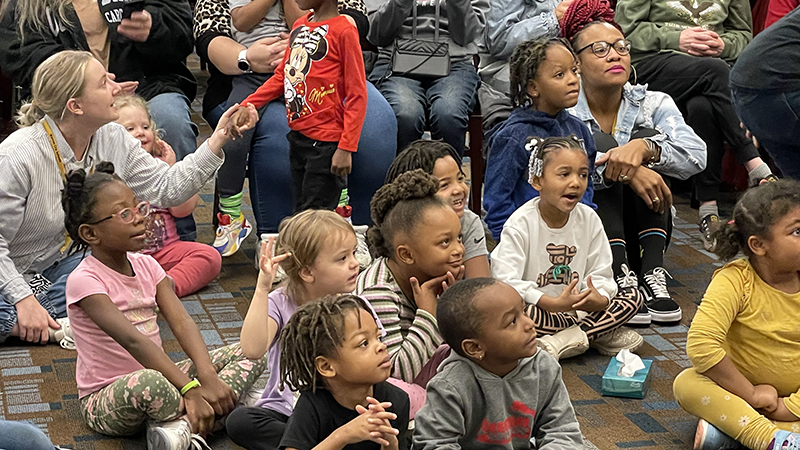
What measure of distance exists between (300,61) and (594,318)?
1316 millimetres

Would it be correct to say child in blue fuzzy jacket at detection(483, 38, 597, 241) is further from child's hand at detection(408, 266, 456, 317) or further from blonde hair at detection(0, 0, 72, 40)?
blonde hair at detection(0, 0, 72, 40)

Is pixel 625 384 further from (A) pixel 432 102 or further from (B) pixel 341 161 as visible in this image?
(A) pixel 432 102

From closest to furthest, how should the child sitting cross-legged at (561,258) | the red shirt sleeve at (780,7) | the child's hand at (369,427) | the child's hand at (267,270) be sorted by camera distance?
the child's hand at (369,427)
the child's hand at (267,270)
the child sitting cross-legged at (561,258)
the red shirt sleeve at (780,7)

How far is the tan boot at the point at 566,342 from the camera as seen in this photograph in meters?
3.02

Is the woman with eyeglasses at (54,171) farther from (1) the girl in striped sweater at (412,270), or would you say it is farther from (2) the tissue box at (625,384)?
(2) the tissue box at (625,384)

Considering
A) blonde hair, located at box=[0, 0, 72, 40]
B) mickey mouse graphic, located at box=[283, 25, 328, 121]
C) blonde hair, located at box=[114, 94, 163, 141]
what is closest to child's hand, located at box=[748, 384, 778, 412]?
mickey mouse graphic, located at box=[283, 25, 328, 121]

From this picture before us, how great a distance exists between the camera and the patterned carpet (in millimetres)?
2598

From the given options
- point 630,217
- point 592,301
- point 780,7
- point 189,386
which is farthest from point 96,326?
point 780,7

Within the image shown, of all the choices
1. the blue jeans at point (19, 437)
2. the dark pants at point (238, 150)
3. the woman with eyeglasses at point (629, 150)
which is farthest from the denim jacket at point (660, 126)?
the blue jeans at point (19, 437)

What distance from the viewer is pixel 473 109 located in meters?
4.13

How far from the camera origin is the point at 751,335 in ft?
8.41

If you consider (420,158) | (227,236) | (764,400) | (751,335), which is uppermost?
(420,158)

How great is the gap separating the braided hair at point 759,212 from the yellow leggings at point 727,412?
35 cm

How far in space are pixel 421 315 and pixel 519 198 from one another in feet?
3.55
